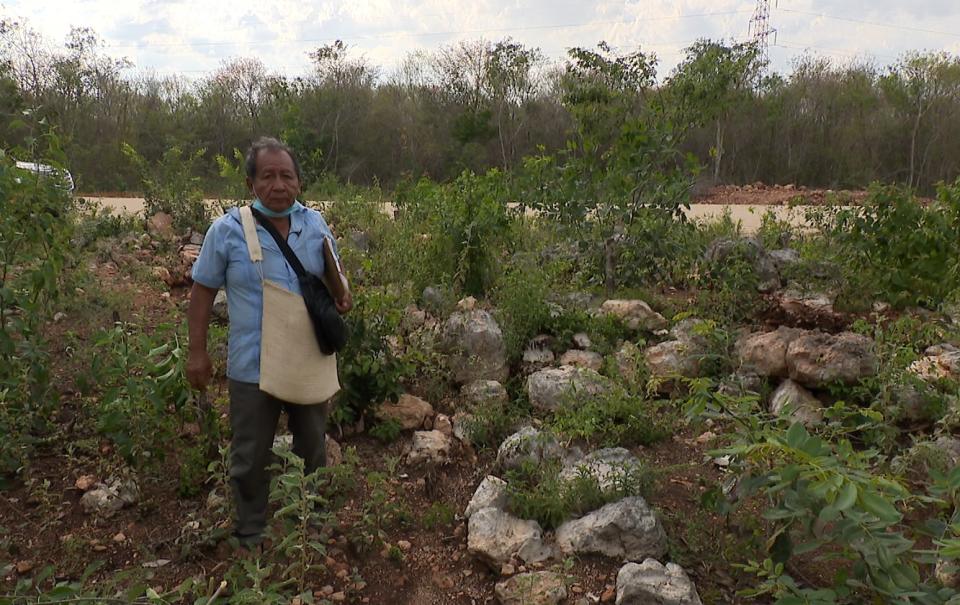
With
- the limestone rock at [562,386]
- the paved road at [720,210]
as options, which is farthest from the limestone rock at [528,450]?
the paved road at [720,210]

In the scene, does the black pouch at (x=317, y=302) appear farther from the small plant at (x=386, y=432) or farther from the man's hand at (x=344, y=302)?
the small plant at (x=386, y=432)

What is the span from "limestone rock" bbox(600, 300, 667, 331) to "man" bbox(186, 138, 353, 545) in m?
2.38

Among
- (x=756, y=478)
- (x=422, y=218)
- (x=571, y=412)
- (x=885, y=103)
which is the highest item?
(x=885, y=103)

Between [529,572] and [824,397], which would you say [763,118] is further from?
[529,572]

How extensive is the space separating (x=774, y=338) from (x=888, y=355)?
526 millimetres

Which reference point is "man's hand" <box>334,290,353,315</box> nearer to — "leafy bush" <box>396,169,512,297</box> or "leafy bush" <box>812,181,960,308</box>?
"leafy bush" <box>396,169,512,297</box>

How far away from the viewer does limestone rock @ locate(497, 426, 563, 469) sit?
10.5ft

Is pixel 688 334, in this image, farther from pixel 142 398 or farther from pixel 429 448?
pixel 142 398

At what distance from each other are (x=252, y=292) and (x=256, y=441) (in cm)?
54

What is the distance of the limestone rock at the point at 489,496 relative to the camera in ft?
9.70

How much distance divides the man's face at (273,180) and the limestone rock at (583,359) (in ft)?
6.75

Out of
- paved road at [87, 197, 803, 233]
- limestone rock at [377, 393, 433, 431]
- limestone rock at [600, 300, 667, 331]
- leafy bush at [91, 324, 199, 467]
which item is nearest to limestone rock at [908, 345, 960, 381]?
limestone rock at [600, 300, 667, 331]

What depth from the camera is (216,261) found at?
2531 millimetres

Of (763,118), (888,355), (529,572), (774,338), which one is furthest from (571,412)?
(763,118)
